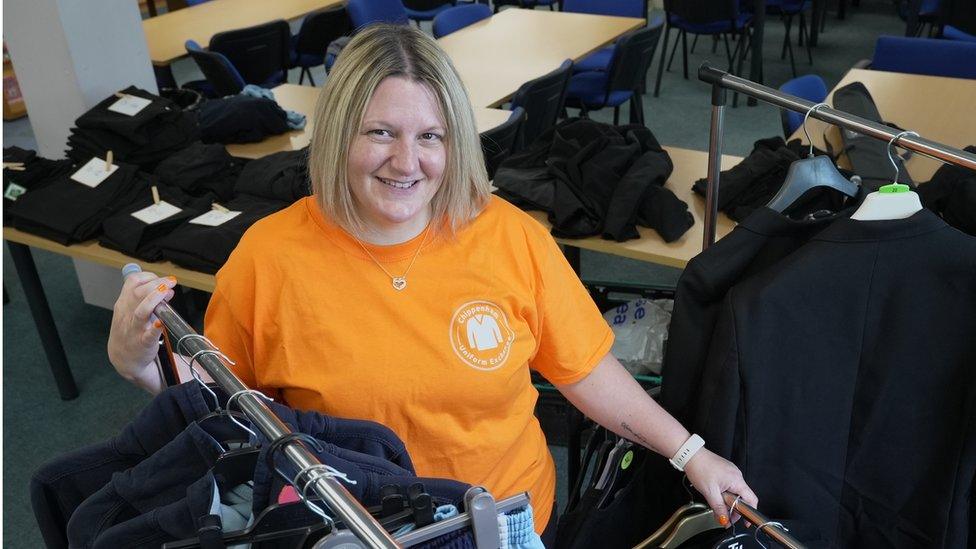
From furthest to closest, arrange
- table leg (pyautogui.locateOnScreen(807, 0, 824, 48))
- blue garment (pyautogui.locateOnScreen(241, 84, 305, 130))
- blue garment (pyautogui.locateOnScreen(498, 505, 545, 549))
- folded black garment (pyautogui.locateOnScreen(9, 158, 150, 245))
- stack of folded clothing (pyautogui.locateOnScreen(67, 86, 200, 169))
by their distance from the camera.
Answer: table leg (pyautogui.locateOnScreen(807, 0, 824, 48)) < blue garment (pyautogui.locateOnScreen(241, 84, 305, 130)) < stack of folded clothing (pyautogui.locateOnScreen(67, 86, 200, 169)) < folded black garment (pyautogui.locateOnScreen(9, 158, 150, 245)) < blue garment (pyautogui.locateOnScreen(498, 505, 545, 549))

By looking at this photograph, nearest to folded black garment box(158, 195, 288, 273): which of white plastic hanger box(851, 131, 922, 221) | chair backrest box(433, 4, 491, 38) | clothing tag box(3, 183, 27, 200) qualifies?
clothing tag box(3, 183, 27, 200)

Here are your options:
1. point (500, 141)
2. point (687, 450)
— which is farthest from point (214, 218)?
point (687, 450)

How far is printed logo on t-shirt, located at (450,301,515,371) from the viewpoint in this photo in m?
1.47

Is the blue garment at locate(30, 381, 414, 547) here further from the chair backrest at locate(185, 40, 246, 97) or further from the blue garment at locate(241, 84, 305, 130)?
the chair backrest at locate(185, 40, 246, 97)

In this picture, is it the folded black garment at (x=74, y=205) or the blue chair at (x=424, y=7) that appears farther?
the blue chair at (x=424, y=7)

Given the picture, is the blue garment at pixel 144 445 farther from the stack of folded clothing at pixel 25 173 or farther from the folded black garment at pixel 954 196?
the stack of folded clothing at pixel 25 173

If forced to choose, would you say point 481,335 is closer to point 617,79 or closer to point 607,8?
point 617,79

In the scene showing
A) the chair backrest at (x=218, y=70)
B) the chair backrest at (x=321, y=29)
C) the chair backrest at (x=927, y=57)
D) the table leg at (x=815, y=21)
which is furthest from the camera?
the table leg at (x=815, y=21)

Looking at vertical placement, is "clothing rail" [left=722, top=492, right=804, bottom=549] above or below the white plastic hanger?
below

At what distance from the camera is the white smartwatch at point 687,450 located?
151 cm

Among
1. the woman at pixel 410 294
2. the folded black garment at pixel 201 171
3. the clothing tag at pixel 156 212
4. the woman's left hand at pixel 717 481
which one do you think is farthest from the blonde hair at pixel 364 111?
the folded black garment at pixel 201 171

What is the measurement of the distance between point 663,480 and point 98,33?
9.01 ft

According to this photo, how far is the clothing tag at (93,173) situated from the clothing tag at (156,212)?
→ 0.26 metres

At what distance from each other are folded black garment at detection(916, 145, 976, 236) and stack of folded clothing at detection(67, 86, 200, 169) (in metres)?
2.48
